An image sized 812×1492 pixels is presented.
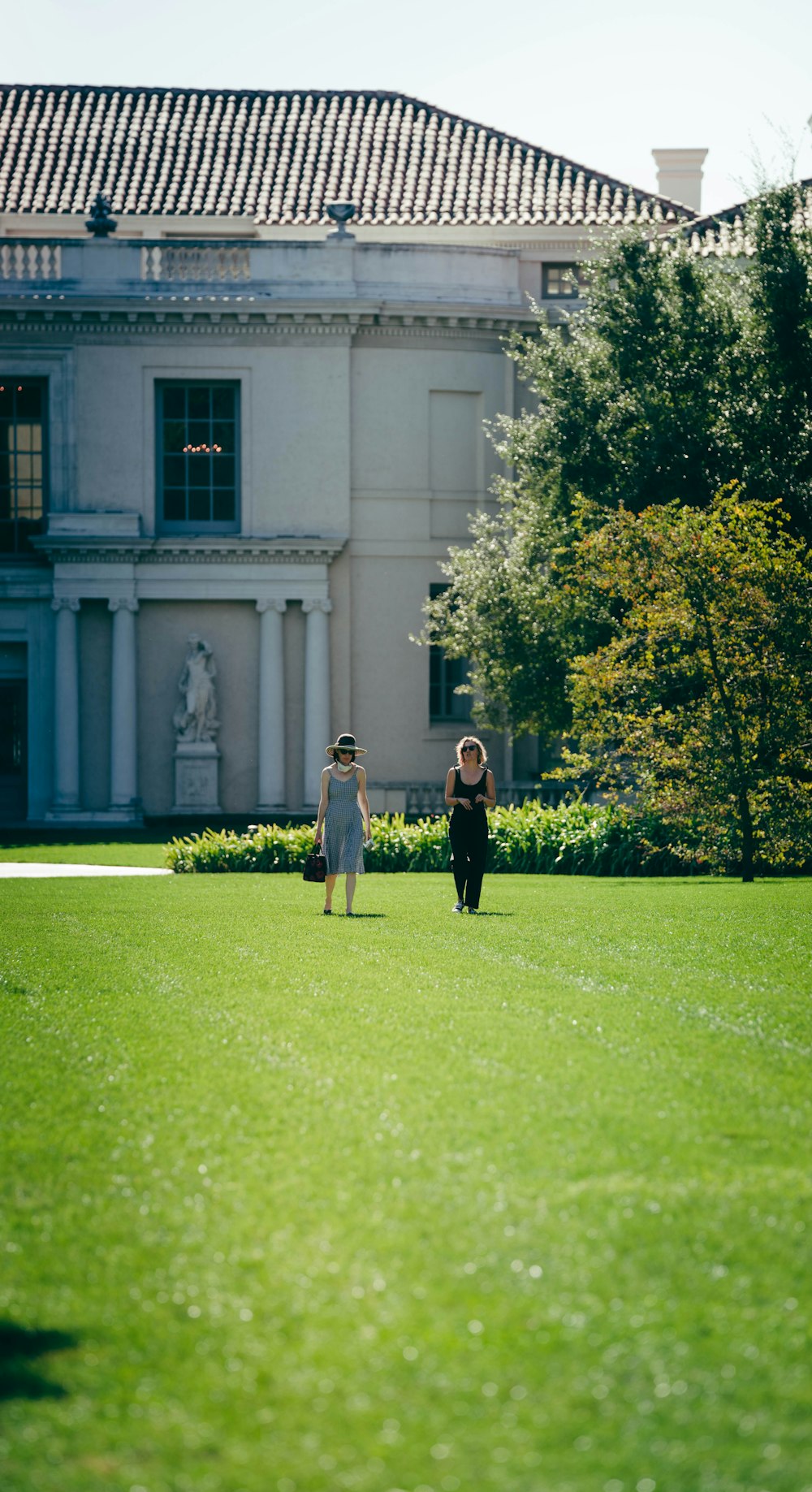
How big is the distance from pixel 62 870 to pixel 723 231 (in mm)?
17907

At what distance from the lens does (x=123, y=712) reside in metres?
36.0

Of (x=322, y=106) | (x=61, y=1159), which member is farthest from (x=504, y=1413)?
(x=322, y=106)

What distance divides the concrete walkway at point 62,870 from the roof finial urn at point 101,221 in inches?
599

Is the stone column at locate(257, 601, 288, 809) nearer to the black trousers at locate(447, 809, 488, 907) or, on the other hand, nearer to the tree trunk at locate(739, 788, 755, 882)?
the tree trunk at locate(739, 788, 755, 882)

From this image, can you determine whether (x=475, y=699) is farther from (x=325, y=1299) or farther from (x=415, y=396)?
(x=325, y=1299)

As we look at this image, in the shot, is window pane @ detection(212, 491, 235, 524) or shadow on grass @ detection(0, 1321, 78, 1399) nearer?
shadow on grass @ detection(0, 1321, 78, 1399)

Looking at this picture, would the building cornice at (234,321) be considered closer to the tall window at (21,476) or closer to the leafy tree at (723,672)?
the tall window at (21,476)

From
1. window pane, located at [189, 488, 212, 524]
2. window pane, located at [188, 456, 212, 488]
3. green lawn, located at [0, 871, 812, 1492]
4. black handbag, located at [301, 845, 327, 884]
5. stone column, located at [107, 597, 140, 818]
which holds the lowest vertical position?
green lawn, located at [0, 871, 812, 1492]

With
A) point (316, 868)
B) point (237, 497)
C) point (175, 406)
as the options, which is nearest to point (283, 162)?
point (175, 406)

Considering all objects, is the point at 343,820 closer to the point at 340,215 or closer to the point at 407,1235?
the point at 407,1235

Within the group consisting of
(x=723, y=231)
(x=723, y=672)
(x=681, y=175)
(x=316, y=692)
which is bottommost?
(x=723, y=672)

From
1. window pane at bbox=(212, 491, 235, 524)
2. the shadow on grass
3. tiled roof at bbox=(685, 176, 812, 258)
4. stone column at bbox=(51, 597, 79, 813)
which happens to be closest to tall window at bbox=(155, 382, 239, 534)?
window pane at bbox=(212, 491, 235, 524)

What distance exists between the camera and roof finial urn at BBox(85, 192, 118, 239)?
3569 centimetres

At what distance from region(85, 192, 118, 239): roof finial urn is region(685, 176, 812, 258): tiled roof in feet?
38.5
